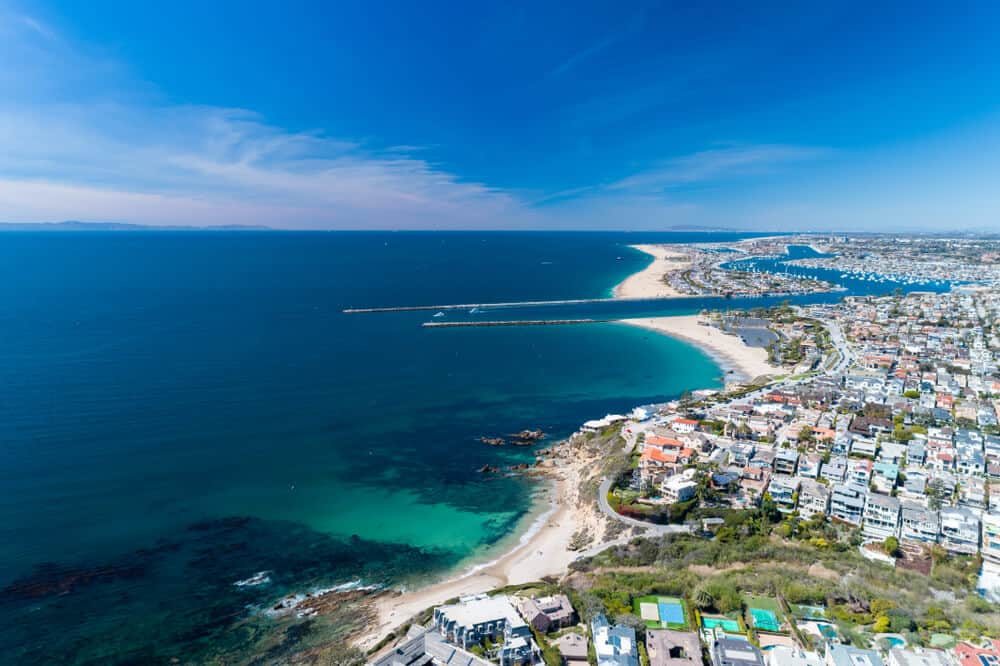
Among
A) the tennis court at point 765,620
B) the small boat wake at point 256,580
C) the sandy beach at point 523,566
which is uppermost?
the tennis court at point 765,620

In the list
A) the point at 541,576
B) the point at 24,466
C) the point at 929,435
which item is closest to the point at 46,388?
the point at 24,466

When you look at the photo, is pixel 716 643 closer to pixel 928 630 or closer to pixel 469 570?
pixel 928 630

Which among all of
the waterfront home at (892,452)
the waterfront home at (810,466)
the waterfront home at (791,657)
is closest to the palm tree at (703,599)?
the waterfront home at (791,657)

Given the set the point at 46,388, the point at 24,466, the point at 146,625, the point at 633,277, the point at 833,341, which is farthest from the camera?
the point at 633,277

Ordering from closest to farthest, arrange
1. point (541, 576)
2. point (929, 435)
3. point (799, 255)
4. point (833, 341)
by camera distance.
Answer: point (541, 576) → point (929, 435) → point (833, 341) → point (799, 255)

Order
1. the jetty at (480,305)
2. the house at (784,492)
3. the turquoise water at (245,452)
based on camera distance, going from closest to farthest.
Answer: the turquoise water at (245,452), the house at (784,492), the jetty at (480,305)

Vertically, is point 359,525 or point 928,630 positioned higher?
point 928,630

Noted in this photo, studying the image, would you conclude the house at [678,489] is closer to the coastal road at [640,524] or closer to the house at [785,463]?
the coastal road at [640,524]
